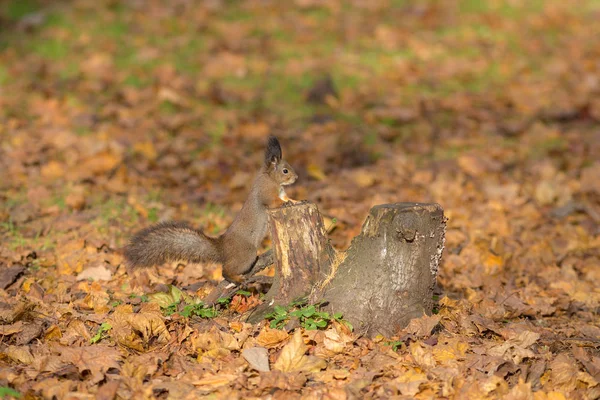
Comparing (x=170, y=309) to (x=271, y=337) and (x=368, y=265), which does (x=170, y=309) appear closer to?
(x=271, y=337)

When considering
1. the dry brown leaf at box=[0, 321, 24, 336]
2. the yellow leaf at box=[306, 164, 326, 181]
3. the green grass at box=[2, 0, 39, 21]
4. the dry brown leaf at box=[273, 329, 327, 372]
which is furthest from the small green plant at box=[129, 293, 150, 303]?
the green grass at box=[2, 0, 39, 21]

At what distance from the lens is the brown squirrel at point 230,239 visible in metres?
4.00

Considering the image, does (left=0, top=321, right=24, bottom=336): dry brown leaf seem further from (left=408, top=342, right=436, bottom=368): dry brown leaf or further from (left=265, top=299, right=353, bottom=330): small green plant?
(left=408, top=342, right=436, bottom=368): dry brown leaf

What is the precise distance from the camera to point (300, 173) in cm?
711

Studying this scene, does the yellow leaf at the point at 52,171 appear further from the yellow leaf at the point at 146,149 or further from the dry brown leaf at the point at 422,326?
the dry brown leaf at the point at 422,326

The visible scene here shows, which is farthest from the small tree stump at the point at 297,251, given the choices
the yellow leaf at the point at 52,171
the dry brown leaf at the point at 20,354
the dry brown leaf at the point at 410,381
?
the yellow leaf at the point at 52,171

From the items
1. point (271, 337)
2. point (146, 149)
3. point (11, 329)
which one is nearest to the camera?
point (271, 337)

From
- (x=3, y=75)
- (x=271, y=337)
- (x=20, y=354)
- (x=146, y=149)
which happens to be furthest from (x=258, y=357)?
(x=3, y=75)

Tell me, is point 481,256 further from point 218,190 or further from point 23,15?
point 23,15

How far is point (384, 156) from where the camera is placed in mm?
7668

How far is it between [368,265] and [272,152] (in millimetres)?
1134

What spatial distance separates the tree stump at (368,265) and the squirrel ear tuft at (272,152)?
70cm

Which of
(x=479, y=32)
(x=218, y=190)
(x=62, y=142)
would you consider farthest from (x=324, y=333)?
(x=479, y=32)

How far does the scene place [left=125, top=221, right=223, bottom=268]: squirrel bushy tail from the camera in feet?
13.0
